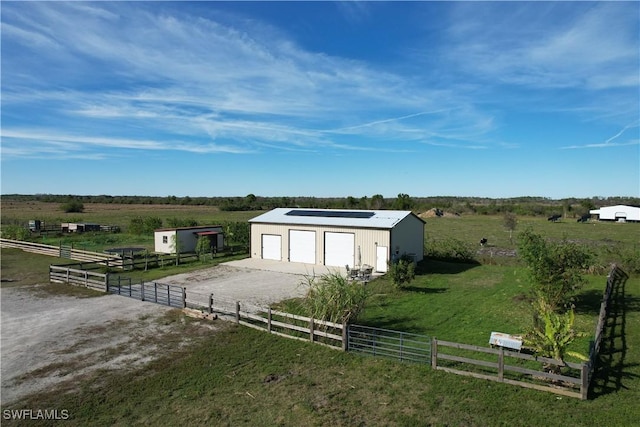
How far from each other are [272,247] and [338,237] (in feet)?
18.4

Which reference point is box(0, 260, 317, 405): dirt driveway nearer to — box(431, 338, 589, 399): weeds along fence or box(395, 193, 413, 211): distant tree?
box(431, 338, 589, 399): weeds along fence

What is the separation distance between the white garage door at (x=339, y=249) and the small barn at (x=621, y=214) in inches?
2809

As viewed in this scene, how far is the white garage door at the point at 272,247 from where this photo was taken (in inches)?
1170

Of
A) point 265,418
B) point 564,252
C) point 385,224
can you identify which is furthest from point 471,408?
point 385,224

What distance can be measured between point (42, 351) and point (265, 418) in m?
8.18

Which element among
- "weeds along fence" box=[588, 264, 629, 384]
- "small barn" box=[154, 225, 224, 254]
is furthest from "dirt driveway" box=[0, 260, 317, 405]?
"weeds along fence" box=[588, 264, 629, 384]

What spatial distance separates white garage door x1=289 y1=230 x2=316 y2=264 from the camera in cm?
2828

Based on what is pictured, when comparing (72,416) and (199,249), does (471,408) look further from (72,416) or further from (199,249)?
(199,249)

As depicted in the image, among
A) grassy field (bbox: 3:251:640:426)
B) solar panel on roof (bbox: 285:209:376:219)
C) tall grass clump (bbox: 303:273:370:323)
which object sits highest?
solar panel on roof (bbox: 285:209:376:219)

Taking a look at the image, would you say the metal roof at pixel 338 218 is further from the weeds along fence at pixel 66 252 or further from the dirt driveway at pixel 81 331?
the weeds along fence at pixel 66 252

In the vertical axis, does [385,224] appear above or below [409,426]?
above

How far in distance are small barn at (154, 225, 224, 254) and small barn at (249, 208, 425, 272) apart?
4.96 metres

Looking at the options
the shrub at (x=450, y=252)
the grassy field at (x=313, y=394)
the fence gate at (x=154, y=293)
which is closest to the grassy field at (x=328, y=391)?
the grassy field at (x=313, y=394)

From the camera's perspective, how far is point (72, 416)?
8.87 meters
